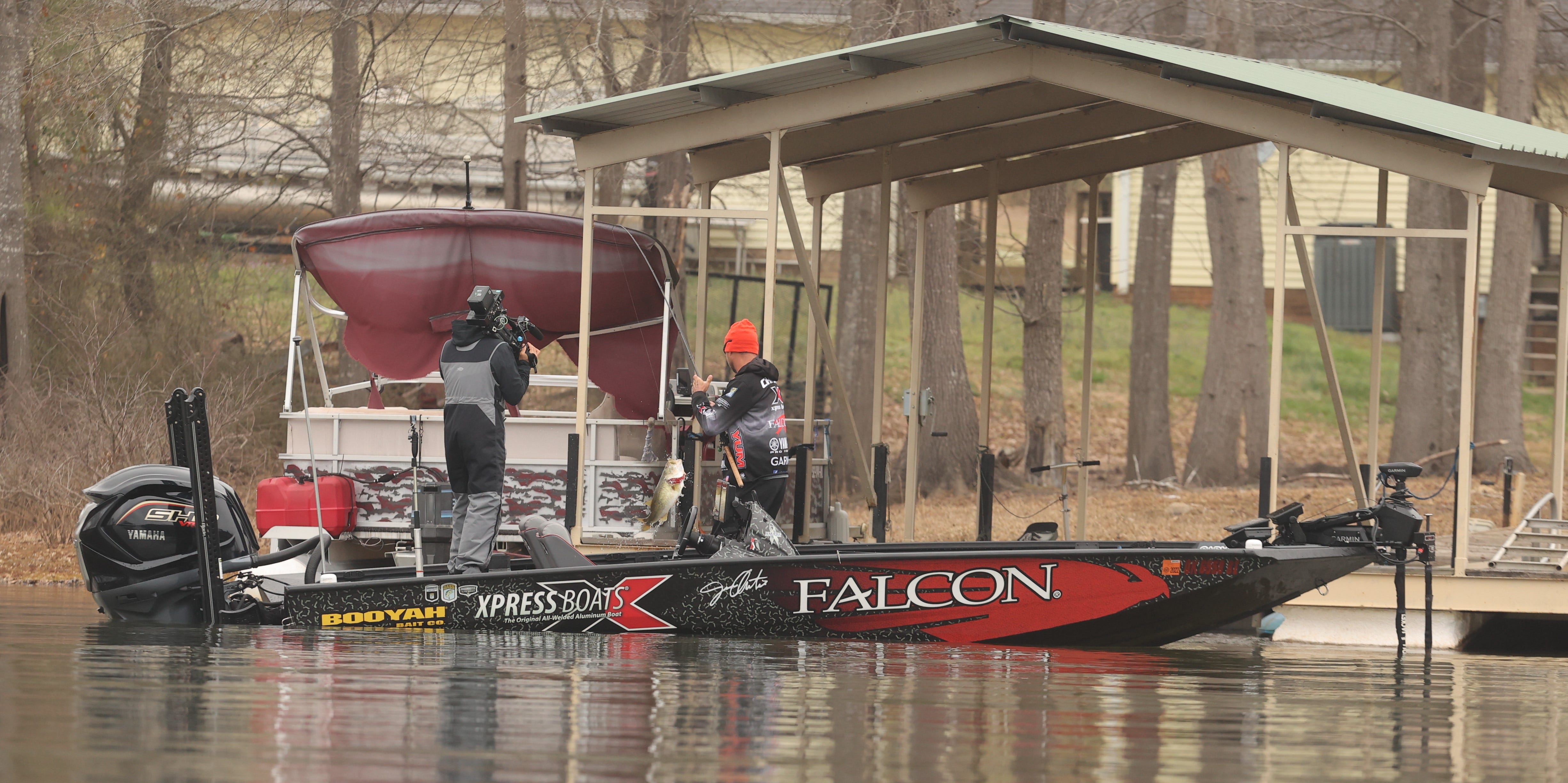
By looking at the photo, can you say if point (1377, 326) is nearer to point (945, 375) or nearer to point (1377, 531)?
point (1377, 531)

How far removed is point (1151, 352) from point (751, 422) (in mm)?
12311

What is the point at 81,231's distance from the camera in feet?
65.5

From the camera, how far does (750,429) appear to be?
1060cm

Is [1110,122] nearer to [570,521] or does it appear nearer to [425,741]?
[570,521]

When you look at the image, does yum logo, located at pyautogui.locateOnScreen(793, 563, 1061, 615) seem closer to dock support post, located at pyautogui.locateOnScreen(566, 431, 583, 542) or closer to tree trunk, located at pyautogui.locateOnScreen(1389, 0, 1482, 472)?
dock support post, located at pyautogui.locateOnScreen(566, 431, 583, 542)

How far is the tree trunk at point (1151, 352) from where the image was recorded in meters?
21.8

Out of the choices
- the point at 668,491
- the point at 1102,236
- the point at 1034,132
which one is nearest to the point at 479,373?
the point at 668,491

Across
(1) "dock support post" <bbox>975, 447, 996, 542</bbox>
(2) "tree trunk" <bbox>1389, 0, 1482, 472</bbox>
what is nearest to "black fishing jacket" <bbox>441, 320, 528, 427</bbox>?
(1) "dock support post" <bbox>975, 447, 996, 542</bbox>

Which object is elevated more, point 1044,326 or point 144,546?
point 1044,326

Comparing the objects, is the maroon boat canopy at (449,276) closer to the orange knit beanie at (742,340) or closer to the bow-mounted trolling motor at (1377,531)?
the orange knit beanie at (742,340)

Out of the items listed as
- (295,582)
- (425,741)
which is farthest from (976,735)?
(295,582)

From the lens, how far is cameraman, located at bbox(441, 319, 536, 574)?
32.1ft

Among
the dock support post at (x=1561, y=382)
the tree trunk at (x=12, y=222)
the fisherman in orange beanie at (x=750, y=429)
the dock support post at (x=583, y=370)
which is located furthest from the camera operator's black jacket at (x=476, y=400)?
the tree trunk at (x=12, y=222)
